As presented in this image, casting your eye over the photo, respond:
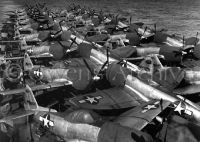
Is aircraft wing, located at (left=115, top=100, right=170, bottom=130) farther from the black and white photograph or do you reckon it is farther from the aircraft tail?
the aircraft tail

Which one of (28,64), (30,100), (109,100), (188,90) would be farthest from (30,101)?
(188,90)

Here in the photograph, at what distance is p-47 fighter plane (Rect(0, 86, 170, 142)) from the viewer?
13344 millimetres

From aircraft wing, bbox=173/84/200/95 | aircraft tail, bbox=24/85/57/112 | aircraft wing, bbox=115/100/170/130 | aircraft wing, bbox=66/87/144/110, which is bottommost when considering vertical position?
aircraft wing, bbox=66/87/144/110

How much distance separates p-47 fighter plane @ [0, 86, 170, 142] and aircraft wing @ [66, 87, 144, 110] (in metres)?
2.38

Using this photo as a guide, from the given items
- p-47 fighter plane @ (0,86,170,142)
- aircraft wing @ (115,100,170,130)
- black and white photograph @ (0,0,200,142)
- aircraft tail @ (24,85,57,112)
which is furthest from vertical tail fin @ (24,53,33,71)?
Result: aircraft wing @ (115,100,170,130)

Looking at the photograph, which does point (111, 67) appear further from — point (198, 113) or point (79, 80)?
point (198, 113)

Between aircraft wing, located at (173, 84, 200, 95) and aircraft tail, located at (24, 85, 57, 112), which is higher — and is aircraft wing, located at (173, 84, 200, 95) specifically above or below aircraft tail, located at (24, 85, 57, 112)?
below

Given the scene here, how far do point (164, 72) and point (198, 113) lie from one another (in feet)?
20.2

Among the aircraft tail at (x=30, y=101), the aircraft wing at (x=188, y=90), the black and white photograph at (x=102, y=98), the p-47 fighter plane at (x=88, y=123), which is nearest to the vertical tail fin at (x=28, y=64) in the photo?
the black and white photograph at (x=102, y=98)

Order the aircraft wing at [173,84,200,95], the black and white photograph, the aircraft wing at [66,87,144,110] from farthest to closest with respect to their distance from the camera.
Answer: the aircraft wing at [173,84,200,95]
the aircraft wing at [66,87,144,110]
the black and white photograph

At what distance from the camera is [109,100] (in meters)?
22.4

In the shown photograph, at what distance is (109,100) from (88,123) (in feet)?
22.9

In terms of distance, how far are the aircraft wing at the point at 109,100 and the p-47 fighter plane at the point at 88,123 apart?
7.80ft

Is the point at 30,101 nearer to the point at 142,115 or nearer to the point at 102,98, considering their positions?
the point at 102,98
